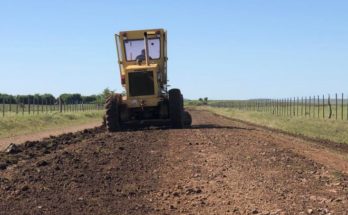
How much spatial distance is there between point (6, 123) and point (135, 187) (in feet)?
89.2

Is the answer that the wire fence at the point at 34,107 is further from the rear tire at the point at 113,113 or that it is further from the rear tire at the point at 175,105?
the rear tire at the point at 175,105

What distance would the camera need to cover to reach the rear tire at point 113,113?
2484cm

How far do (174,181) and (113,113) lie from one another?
45.5 feet

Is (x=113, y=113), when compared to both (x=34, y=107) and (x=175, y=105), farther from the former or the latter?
(x=34, y=107)

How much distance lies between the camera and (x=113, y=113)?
24.8 meters

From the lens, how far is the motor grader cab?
977 inches

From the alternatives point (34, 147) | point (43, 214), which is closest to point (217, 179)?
point (43, 214)

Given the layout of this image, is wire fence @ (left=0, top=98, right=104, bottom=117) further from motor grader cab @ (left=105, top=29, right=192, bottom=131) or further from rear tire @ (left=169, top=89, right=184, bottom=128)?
rear tire @ (left=169, top=89, right=184, bottom=128)

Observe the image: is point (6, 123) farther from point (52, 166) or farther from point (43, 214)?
point (43, 214)

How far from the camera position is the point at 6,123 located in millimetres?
36344

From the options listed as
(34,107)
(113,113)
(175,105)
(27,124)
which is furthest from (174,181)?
(34,107)

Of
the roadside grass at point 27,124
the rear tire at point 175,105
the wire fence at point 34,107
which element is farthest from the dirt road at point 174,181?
the wire fence at point 34,107

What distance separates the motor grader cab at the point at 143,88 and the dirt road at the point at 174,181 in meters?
7.76

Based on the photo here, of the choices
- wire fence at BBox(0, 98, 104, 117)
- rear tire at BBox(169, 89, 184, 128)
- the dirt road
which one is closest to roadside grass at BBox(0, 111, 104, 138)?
wire fence at BBox(0, 98, 104, 117)
